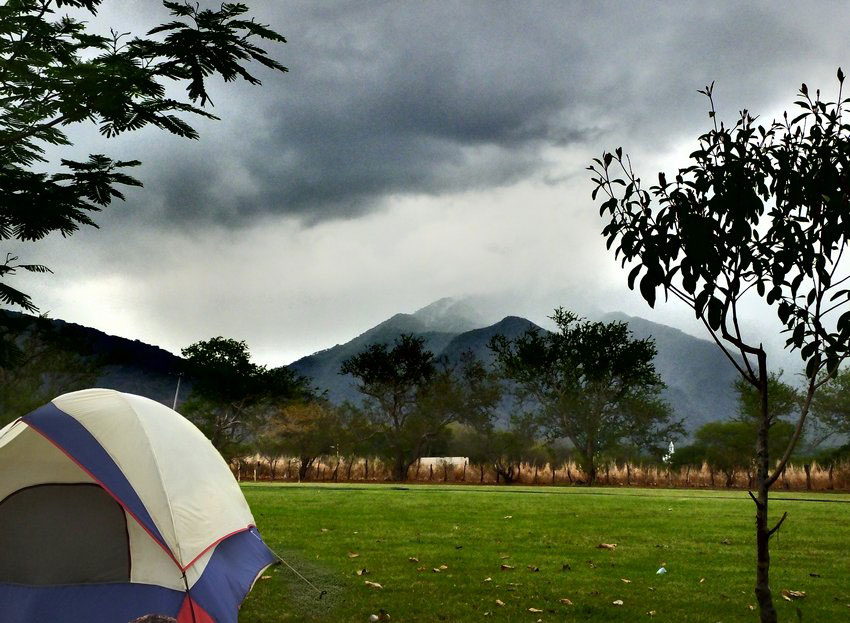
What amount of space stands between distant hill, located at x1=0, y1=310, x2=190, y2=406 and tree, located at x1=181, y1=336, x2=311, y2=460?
2.45m

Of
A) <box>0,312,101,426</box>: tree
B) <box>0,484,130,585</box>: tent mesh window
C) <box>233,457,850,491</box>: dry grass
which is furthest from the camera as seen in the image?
<box>0,312,101,426</box>: tree

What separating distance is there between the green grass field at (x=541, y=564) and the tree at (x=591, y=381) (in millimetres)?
27894

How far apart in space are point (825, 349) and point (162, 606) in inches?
254

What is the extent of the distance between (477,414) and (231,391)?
57.2 ft

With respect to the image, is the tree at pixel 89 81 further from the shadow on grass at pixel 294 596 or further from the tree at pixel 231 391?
the tree at pixel 231 391

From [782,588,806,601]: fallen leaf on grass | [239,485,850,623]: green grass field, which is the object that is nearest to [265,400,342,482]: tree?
[239,485,850,623]: green grass field

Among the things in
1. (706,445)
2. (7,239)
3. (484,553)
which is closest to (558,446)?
(706,445)

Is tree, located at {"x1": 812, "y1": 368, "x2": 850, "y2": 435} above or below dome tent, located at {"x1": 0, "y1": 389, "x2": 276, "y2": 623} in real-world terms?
above

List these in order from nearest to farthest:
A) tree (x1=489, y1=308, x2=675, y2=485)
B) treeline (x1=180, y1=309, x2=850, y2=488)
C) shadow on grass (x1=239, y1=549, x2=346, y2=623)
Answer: shadow on grass (x1=239, y1=549, x2=346, y2=623)
treeline (x1=180, y1=309, x2=850, y2=488)
tree (x1=489, y1=308, x2=675, y2=485)

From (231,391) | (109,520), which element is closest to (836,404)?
(231,391)

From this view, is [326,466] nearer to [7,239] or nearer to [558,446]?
[558,446]

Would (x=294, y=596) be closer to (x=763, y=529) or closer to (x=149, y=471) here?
(x=149, y=471)

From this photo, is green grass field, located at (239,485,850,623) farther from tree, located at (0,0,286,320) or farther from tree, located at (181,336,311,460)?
tree, located at (181,336,311,460)

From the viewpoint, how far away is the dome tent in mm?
7180
